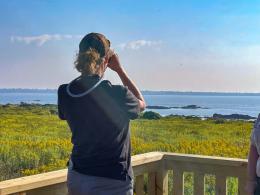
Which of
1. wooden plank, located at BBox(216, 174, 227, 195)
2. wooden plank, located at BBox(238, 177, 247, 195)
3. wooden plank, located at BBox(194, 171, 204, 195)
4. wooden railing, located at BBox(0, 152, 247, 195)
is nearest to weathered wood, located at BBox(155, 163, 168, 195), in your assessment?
wooden railing, located at BBox(0, 152, 247, 195)

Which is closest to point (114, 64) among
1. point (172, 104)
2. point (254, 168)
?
point (254, 168)

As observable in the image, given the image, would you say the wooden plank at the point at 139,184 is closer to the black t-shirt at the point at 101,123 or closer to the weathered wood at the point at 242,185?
the weathered wood at the point at 242,185

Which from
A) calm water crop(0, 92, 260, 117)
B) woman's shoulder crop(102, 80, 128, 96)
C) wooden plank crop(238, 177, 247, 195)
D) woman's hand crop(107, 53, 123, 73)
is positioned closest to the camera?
woman's shoulder crop(102, 80, 128, 96)

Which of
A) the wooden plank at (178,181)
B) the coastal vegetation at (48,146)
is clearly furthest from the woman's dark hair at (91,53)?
the coastal vegetation at (48,146)

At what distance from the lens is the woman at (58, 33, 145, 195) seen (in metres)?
2.15

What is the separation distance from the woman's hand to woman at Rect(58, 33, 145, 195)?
0.17ft

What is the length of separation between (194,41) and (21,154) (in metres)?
4.70

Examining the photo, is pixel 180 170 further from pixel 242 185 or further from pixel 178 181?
pixel 242 185

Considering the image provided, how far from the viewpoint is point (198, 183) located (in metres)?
3.21

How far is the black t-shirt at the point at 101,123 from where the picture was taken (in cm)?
214

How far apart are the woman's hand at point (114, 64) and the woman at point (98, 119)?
0.17 ft

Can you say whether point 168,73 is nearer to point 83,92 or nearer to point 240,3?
point 240,3

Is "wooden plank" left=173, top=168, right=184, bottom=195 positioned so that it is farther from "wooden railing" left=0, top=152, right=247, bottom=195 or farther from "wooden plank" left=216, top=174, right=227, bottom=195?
"wooden plank" left=216, top=174, right=227, bottom=195

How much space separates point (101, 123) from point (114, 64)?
325mm
